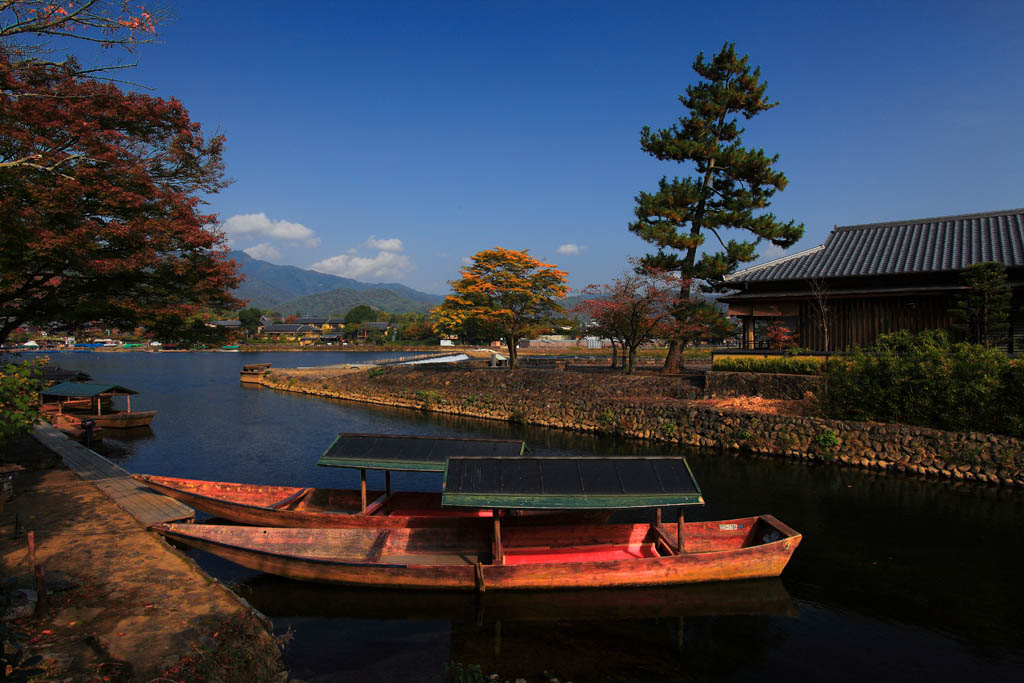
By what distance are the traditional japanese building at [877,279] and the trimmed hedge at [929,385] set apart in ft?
7.21

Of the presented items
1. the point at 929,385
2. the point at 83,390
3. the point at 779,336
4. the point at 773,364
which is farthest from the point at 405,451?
the point at 83,390

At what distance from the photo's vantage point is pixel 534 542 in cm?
1177

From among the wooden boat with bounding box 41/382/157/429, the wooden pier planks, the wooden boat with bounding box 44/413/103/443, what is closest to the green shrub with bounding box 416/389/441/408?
the wooden boat with bounding box 41/382/157/429

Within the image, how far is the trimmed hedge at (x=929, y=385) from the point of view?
1811 cm

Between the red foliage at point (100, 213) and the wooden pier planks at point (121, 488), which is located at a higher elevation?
the red foliage at point (100, 213)

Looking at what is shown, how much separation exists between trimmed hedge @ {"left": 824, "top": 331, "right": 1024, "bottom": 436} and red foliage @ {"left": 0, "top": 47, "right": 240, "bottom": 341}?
24.3 meters

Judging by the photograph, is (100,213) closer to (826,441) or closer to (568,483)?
(568,483)

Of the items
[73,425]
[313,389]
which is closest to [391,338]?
[313,389]

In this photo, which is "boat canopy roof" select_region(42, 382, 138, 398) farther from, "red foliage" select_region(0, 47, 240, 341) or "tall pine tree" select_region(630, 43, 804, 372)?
"tall pine tree" select_region(630, 43, 804, 372)

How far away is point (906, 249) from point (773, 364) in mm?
8817

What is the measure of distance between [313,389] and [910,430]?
133 feet

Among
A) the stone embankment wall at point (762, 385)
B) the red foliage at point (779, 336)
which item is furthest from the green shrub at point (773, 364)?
the red foliage at point (779, 336)

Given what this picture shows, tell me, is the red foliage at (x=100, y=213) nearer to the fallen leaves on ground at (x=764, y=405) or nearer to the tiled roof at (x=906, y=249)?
the fallen leaves on ground at (x=764, y=405)

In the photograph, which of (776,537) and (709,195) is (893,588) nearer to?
(776,537)
